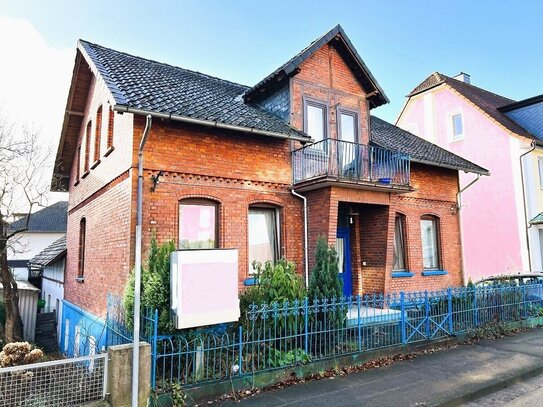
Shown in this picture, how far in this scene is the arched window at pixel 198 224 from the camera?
8906mm

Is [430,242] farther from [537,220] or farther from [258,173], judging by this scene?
[258,173]

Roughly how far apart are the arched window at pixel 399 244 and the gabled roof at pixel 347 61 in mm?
3788

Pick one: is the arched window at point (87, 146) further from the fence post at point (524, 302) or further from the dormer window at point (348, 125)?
the fence post at point (524, 302)

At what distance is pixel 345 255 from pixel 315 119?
4111mm

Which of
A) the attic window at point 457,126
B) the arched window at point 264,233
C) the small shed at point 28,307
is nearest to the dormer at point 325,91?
the arched window at point 264,233

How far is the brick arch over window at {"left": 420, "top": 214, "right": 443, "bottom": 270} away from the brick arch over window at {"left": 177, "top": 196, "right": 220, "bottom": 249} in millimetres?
7428

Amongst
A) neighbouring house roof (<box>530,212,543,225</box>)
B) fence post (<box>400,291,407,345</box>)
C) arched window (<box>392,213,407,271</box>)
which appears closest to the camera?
fence post (<box>400,291,407,345</box>)

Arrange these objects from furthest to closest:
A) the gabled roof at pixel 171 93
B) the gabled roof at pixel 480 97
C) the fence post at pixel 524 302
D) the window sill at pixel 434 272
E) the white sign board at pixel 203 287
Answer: the gabled roof at pixel 480 97 → the window sill at pixel 434 272 → the fence post at pixel 524 302 → the gabled roof at pixel 171 93 → the white sign board at pixel 203 287

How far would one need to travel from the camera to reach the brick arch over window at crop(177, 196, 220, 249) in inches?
350

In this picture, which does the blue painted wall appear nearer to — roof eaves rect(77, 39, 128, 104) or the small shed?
the small shed

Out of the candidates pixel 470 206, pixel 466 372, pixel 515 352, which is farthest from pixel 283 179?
pixel 470 206

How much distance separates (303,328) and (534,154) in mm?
16029

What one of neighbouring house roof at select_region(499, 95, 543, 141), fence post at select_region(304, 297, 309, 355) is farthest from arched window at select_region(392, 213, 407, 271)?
neighbouring house roof at select_region(499, 95, 543, 141)

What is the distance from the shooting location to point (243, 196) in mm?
9523
